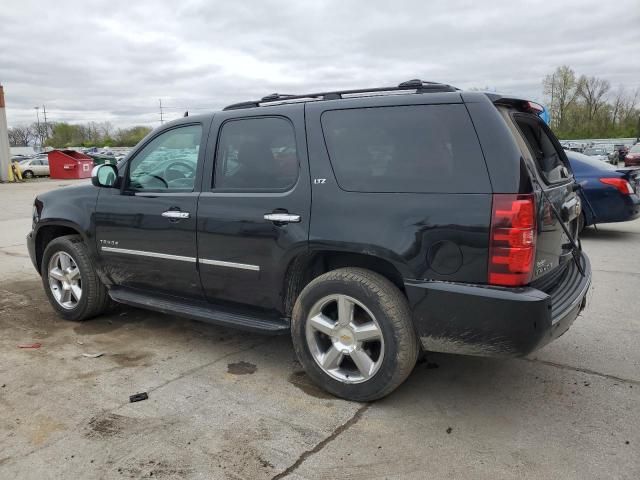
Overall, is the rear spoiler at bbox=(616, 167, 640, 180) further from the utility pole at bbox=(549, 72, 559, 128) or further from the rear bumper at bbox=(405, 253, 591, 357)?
the utility pole at bbox=(549, 72, 559, 128)

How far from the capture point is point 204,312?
402cm

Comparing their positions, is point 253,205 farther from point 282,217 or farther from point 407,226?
point 407,226

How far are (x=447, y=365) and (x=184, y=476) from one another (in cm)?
209

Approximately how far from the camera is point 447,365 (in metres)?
3.96

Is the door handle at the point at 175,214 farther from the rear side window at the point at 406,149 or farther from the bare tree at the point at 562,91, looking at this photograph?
the bare tree at the point at 562,91

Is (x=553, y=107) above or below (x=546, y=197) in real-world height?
above

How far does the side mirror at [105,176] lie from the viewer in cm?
442

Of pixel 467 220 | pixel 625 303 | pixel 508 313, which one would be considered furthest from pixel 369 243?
pixel 625 303

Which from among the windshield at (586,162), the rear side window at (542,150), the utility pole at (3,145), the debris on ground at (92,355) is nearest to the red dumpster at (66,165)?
the utility pole at (3,145)

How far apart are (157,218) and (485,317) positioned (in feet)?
8.43

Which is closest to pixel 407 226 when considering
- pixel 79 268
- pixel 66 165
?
pixel 79 268

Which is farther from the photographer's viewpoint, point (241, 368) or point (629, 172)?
point (629, 172)

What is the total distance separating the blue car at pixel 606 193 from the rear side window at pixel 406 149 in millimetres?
6504

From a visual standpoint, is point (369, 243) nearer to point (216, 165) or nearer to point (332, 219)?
point (332, 219)
